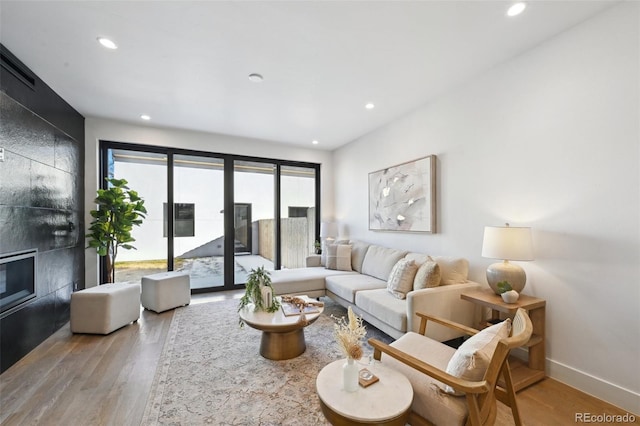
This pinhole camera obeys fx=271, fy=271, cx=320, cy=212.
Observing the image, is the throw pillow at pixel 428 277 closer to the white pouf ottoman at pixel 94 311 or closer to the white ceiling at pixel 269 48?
the white ceiling at pixel 269 48

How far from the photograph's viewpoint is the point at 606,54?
6.63ft

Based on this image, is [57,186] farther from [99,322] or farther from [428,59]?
[428,59]

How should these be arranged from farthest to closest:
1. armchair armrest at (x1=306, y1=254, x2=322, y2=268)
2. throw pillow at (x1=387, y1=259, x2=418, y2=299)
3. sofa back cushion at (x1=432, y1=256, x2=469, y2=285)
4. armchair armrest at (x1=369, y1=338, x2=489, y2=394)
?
armchair armrest at (x1=306, y1=254, x2=322, y2=268) → throw pillow at (x1=387, y1=259, x2=418, y2=299) → sofa back cushion at (x1=432, y1=256, x2=469, y2=285) → armchair armrest at (x1=369, y1=338, x2=489, y2=394)

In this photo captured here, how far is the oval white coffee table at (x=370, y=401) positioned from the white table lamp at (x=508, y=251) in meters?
1.42

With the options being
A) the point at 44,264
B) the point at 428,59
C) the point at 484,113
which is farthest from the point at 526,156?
the point at 44,264

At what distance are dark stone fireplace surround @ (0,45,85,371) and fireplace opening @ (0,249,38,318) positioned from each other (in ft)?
0.18

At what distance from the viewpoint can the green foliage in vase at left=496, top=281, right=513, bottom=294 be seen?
7.55ft

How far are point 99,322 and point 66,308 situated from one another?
88 centimetres

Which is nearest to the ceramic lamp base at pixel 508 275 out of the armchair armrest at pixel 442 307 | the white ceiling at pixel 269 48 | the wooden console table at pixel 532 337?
the wooden console table at pixel 532 337

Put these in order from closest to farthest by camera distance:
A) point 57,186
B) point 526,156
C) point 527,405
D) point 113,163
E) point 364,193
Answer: point 527,405 → point 526,156 → point 57,186 → point 113,163 → point 364,193

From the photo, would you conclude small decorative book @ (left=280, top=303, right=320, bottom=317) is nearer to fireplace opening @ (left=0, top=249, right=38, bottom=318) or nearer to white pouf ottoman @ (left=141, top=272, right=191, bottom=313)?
white pouf ottoman @ (left=141, top=272, right=191, bottom=313)

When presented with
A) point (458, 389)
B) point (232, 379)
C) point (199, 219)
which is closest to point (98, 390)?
point (232, 379)

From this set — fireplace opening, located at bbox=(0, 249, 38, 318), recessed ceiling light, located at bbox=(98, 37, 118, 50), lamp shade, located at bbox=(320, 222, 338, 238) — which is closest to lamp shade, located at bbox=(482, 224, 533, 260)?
lamp shade, located at bbox=(320, 222, 338, 238)

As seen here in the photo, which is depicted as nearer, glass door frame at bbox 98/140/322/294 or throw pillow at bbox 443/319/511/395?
throw pillow at bbox 443/319/511/395
